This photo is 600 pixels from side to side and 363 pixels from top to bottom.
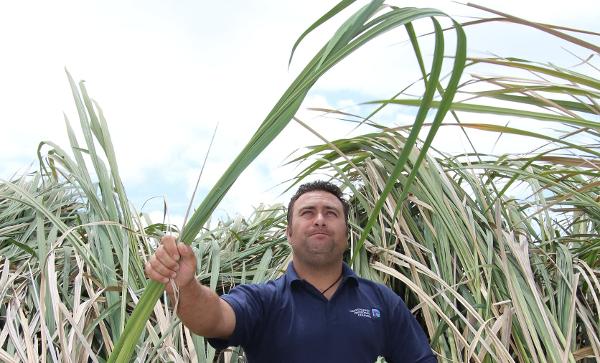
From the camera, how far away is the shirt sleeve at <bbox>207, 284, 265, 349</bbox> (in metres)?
1.74

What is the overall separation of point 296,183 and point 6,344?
3.67 feet

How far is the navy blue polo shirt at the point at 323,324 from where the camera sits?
5.99 feet

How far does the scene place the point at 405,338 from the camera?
75.4 inches

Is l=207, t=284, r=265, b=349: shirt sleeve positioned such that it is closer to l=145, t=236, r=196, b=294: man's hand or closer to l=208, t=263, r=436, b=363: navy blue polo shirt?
l=208, t=263, r=436, b=363: navy blue polo shirt

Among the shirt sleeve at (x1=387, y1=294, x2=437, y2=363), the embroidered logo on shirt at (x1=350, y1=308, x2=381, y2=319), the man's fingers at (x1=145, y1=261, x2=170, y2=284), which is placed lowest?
the shirt sleeve at (x1=387, y1=294, x2=437, y2=363)

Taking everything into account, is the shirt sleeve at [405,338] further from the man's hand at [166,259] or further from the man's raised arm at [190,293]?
the man's hand at [166,259]

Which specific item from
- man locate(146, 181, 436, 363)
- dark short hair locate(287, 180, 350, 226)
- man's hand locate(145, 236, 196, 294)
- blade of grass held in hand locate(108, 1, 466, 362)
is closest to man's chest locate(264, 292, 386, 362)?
man locate(146, 181, 436, 363)

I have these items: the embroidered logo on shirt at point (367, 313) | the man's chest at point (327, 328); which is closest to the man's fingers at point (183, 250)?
the man's chest at point (327, 328)

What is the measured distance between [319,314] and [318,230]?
0.25 meters

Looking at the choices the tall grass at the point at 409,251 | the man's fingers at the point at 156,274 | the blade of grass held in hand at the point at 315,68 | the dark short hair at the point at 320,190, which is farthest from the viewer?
the dark short hair at the point at 320,190

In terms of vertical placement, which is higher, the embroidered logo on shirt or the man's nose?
the man's nose

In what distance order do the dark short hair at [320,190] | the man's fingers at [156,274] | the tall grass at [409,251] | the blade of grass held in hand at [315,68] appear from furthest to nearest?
the dark short hair at [320,190], the tall grass at [409,251], the man's fingers at [156,274], the blade of grass held in hand at [315,68]

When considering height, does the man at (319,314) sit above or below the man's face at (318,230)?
below

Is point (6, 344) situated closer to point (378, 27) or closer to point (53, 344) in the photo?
point (53, 344)
